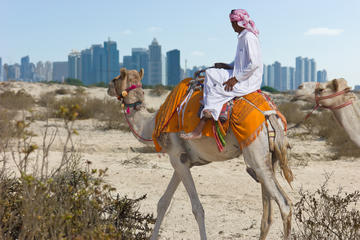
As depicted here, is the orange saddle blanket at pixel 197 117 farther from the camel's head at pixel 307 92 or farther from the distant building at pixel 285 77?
the distant building at pixel 285 77

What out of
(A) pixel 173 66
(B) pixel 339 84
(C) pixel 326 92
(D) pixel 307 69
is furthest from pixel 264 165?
(D) pixel 307 69

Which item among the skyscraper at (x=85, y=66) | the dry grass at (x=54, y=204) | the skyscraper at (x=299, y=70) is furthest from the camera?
the skyscraper at (x=299, y=70)

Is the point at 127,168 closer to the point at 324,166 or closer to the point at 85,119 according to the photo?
the point at 324,166

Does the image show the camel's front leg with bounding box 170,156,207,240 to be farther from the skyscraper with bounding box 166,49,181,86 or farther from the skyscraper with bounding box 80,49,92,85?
the skyscraper with bounding box 80,49,92,85

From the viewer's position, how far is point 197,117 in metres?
4.54

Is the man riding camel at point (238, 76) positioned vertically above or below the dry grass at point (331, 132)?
above

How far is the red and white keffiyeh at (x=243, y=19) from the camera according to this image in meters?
4.58

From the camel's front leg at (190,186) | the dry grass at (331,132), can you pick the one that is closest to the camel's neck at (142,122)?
the camel's front leg at (190,186)

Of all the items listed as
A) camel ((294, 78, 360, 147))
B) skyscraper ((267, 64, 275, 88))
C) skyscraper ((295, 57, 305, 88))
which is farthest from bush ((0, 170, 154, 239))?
skyscraper ((295, 57, 305, 88))

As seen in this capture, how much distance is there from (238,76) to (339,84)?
3.25 feet

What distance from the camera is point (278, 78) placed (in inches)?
6491

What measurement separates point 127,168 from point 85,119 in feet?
39.4

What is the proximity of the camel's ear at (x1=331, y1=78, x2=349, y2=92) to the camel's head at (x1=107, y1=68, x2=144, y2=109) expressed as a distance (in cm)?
223

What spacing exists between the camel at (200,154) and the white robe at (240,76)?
1.20ft
